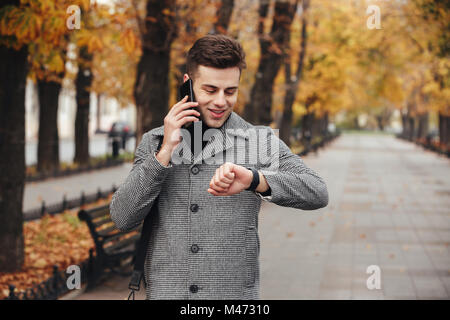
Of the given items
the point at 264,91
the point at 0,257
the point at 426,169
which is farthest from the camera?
the point at 426,169

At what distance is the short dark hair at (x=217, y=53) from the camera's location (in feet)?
8.52

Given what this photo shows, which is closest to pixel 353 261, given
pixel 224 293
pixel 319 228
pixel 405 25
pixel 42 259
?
pixel 319 228

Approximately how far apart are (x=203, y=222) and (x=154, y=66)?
22.8ft

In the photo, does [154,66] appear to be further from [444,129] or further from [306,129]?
[444,129]

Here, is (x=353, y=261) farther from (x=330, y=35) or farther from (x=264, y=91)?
(x=330, y=35)

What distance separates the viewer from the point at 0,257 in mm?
7562

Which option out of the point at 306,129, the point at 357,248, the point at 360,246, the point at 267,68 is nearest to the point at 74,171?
the point at 267,68

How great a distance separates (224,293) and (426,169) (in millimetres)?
27823

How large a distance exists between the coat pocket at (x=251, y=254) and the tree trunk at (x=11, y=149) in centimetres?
550

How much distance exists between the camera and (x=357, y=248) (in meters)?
10.1

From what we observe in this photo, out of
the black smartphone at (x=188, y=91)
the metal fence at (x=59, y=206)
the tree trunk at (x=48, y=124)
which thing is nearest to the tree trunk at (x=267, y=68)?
the metal fence at (x=59, y=206)

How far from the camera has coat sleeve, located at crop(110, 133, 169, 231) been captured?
8.20 feet

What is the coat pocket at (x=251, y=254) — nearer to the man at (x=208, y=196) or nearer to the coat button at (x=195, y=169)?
the man at (x=208, y=196)

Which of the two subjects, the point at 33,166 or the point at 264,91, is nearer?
the point at 264,91
